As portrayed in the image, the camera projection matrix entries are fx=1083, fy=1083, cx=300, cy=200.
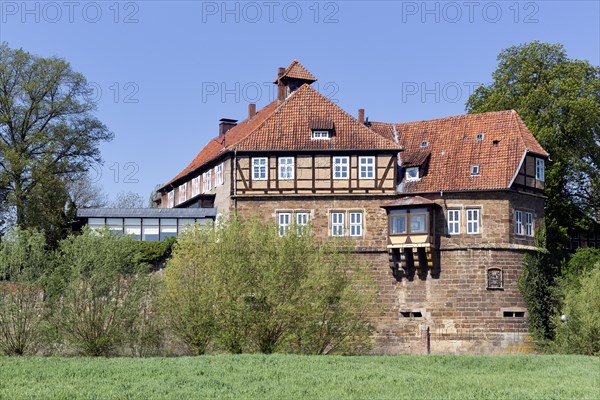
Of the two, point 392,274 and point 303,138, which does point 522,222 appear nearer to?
point 392,274

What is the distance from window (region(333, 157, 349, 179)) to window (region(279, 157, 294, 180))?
1795mm

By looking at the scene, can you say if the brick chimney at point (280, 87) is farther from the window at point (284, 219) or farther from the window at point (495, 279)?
the window at point (495, 279)

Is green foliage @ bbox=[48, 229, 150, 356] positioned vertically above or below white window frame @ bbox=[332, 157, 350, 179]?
below

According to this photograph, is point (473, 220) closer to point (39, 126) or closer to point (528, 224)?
point (528, 224)

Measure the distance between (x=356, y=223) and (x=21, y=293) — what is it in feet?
47.9

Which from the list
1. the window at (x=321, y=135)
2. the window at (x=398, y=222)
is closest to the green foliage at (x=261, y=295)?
the window at (x=398, y=222)

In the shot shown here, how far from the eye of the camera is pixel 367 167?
45.3 m

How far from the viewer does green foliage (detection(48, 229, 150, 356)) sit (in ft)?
120

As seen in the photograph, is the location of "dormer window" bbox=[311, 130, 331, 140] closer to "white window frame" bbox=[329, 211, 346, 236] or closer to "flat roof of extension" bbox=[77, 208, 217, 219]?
"white window frame" bbox=[329, 211, 346, 236]

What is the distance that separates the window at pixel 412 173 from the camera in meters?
45.8

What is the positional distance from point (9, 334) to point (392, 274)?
52.5 feet

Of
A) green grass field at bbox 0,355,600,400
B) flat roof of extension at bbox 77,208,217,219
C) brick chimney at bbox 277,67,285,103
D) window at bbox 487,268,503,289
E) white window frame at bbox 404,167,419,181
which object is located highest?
brick chimney at bbox 277,67,285,103

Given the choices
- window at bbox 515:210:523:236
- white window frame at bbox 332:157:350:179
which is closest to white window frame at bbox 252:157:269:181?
white window frame at bbox 332:157:350:179

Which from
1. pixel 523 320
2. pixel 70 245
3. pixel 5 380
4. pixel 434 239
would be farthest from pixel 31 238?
pixel 523 320
